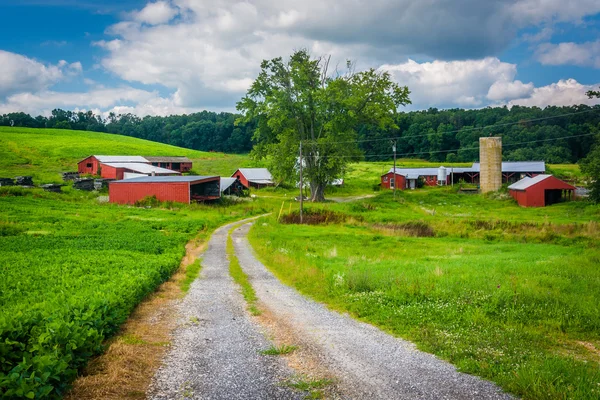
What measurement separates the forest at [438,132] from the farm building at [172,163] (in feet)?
46.1

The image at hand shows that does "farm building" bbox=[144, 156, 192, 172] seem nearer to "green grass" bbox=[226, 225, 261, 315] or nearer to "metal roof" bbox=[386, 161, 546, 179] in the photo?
"metal roof" bbox=[386, 161, 546, 179]

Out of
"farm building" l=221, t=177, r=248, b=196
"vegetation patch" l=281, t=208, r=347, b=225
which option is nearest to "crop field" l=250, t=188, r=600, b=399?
"vegetation patch" l=281, t=208, r=347, b=225

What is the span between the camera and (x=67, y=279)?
14852 millimetres

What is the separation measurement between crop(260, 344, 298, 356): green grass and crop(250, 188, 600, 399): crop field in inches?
113

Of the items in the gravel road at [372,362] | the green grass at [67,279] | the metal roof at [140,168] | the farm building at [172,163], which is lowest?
the gravel road at [372,362]

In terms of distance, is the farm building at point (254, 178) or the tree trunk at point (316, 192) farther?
the farm building at point (254, 178)

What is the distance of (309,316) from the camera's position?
1339 centimetres

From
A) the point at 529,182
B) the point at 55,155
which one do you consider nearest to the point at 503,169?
the point at 529,182

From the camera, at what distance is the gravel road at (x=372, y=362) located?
819 centimetres

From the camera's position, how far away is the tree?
58.0 m

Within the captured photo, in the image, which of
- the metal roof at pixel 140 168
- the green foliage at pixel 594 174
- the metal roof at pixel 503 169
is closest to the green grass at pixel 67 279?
the metal roof at pixel 140 168

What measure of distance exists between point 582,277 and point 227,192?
179 ft

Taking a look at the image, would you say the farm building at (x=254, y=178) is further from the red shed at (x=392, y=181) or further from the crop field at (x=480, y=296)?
the crop field at (x=480, y=296)

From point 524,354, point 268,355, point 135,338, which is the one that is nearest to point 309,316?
point 268,355
